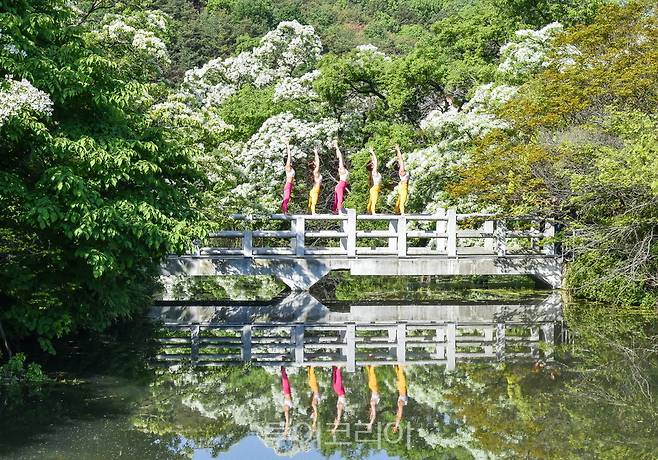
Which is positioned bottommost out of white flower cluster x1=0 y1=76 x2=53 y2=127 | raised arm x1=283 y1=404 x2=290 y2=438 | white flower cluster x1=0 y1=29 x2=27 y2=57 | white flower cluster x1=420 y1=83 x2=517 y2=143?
raised arm x1=283 y1=404 x2=290 y2=438

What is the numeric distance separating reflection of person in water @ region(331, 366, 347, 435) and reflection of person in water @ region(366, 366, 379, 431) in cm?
30

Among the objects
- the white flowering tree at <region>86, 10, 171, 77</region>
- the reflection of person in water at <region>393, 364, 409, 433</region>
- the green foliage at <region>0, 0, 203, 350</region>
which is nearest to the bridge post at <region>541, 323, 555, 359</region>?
the reflection of person in water at <region>393, 364, 409, 433</region>

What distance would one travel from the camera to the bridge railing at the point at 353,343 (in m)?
13.5

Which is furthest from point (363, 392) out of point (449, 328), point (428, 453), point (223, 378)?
point (449, 328)

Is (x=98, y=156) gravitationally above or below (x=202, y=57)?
below

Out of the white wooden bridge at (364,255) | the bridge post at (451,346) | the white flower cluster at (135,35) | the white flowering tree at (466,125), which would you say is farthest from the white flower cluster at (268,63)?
the bridge post at (451,346)

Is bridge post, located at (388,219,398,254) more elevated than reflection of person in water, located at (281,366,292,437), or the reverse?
bridge post, located at (388,219,398,254)

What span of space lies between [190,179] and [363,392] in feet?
15.2

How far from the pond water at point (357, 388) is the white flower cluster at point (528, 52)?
23.3ft

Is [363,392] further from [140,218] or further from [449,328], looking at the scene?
[449,328]

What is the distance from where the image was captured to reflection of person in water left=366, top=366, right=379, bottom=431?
962 cm

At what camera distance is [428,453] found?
8297 millimetres

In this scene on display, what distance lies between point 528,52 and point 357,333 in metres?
10.5

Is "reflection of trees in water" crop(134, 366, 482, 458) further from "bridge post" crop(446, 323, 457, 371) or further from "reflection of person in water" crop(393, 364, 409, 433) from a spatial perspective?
"bridge post" crop(446, 323, 457, 371)
